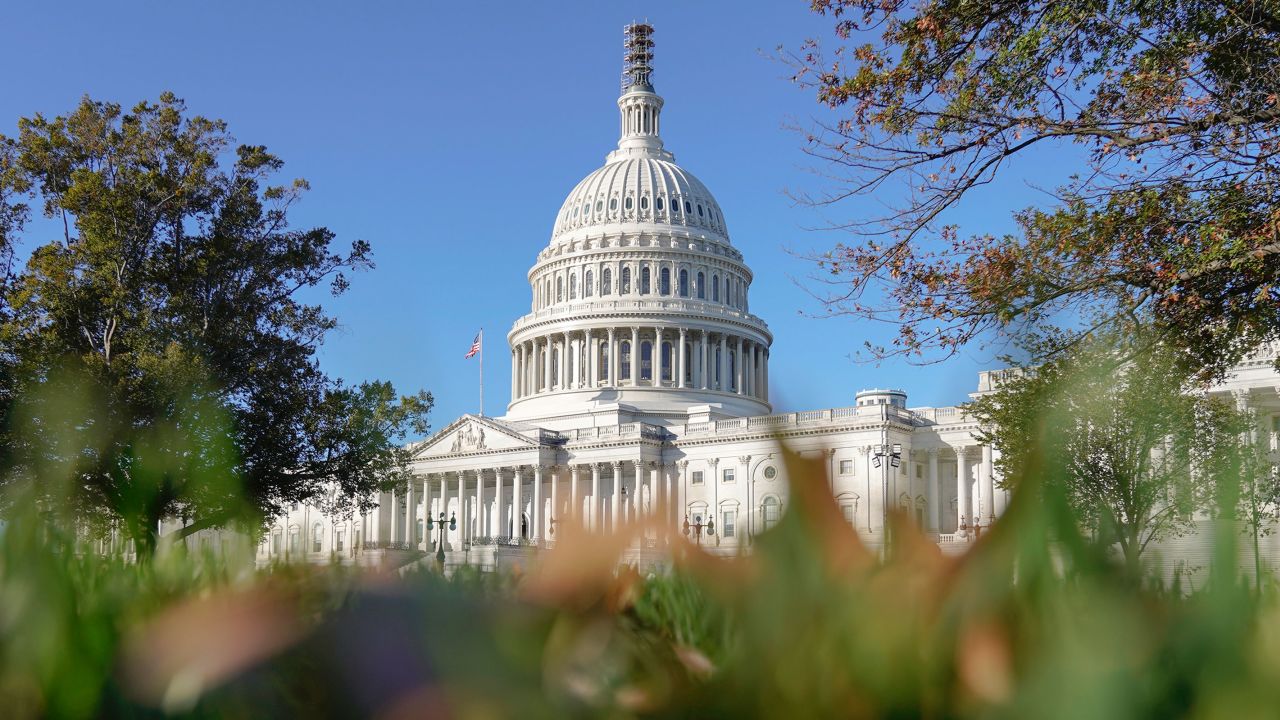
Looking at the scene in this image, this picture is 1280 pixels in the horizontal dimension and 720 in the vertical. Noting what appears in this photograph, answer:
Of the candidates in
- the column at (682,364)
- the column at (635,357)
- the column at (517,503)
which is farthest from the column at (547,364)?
the column at (517,503)

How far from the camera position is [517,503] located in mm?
99375

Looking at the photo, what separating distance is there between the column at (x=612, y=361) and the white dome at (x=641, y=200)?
43.6ft

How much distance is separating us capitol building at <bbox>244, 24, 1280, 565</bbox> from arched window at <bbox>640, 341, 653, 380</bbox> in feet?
0.42

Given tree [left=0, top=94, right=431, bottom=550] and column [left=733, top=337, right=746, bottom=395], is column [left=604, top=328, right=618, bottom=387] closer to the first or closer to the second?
column [left=733, top=337, right=746, bottom=395]

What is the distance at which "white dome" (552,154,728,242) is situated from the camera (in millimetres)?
116312

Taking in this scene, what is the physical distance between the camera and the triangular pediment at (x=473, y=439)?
99938 mm

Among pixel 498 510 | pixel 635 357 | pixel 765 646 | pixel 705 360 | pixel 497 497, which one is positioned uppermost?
pixel 635 357

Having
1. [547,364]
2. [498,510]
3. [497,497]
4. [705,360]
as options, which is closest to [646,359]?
[705,360]

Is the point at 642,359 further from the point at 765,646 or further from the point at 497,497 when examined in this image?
the point at 765,646

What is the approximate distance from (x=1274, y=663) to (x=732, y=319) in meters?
111

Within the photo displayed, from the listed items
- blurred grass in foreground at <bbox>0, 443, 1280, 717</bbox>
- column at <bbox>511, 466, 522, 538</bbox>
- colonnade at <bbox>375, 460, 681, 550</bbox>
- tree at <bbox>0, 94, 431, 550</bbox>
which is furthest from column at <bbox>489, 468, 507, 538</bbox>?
blurred grass in foreground at <bbox>0, 443, 1280, 717</bbox>

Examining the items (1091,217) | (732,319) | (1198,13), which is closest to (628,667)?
(1091,217)

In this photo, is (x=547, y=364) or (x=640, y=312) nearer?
(x=640, y=312)

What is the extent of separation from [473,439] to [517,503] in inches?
305
